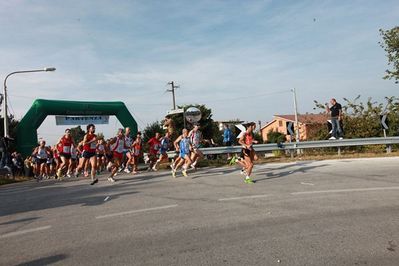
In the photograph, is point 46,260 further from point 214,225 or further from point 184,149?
point 184,149

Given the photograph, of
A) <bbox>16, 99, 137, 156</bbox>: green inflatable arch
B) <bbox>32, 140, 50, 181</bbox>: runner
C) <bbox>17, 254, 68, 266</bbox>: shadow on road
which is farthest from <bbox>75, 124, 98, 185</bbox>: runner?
<bbox>16, 99, 137, 156</bbox>: green inflatable arch

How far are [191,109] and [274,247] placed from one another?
1675cm

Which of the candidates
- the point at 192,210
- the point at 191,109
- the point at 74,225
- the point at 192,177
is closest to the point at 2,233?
the point at 74,225

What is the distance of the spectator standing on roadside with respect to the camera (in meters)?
18.8

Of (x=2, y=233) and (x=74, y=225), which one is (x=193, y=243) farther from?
(x=2, y=233)

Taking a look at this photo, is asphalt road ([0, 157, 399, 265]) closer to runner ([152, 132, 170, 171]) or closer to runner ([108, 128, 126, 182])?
runner ([108, 128, 126, 182])

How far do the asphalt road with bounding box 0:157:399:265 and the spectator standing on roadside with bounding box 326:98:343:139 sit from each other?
25.5ft

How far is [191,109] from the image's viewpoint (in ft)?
71.9

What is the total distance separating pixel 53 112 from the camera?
26.2 meters

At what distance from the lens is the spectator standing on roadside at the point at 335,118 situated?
61.7ft

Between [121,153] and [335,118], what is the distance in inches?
383

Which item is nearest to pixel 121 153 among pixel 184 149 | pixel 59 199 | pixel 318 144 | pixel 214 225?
pixel 184 149

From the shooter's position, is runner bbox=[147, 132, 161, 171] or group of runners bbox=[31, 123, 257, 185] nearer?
group of runners bbox=[31, 123, 257, 185]

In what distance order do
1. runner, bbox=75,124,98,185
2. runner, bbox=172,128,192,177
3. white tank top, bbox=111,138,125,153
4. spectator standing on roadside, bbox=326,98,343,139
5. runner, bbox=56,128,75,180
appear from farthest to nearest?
spectator standing on roadside, bbox=326,98,343,139 < runner, bbox=56,128,75,180 < white tank top, bbox=111,138,125,153 < runner, bbox=172,128,192,177 < runner, bbox=75,124,98,185
